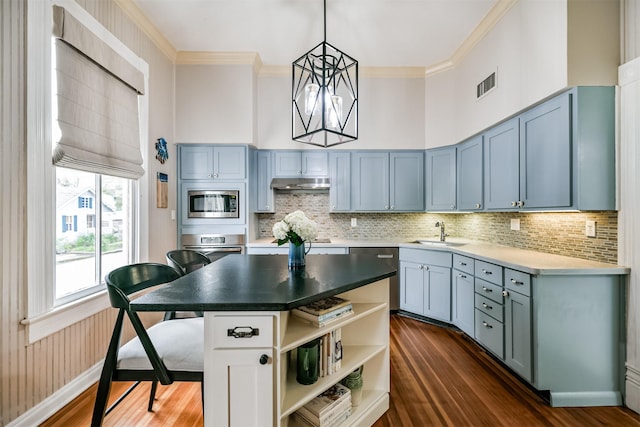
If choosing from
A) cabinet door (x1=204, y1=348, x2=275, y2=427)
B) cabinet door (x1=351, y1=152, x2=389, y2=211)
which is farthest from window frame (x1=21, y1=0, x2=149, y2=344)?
cabinet door (x1=351, y1=152, x2=389, y2=211)

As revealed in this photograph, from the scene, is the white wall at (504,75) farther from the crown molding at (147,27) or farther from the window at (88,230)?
the window at (88,230)

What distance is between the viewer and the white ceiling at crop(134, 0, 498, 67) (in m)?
2.67

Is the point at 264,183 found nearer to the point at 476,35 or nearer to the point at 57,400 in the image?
the point at 57,400

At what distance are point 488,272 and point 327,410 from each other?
5.82ft

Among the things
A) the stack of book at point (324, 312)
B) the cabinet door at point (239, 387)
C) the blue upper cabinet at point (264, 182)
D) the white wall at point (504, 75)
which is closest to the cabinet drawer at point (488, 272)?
the white wall at point (504, 75)

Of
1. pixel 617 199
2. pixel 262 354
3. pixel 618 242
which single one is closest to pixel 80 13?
pixel 262 354

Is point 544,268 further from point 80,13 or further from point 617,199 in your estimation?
point 80,13

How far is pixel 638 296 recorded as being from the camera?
186 cm

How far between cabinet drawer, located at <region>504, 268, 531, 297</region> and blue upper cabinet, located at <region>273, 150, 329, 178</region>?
2.35m

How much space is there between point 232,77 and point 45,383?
3.28 m

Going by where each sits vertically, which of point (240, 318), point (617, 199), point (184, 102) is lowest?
point (240, 318)

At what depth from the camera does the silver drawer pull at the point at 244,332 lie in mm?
1210

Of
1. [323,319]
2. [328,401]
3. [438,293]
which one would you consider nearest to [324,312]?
[323,319]

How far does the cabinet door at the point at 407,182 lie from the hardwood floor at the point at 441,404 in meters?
1.92
